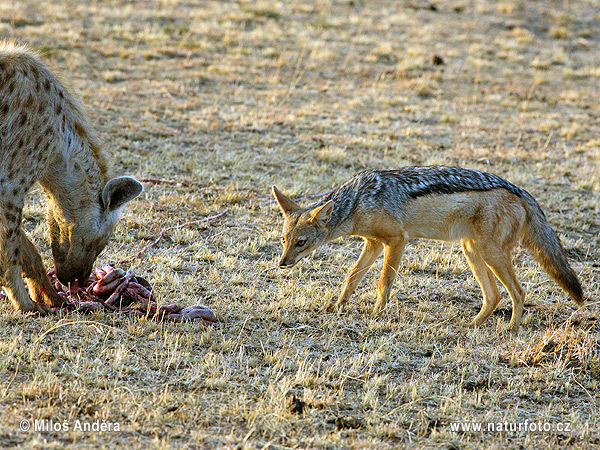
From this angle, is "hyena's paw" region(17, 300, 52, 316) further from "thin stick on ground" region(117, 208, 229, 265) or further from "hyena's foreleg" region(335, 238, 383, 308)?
"hyena's foreleg" region(335, 238, 383, 308)

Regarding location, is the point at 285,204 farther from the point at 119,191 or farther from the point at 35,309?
the point at 35,309

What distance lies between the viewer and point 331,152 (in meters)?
13.5

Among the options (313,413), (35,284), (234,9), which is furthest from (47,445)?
(234,9)

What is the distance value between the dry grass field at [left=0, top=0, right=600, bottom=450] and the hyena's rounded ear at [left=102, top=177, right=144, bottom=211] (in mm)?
1131

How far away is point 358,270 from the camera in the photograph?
8.30m

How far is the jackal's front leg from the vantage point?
26.3 feet

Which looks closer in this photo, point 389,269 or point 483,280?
point 389,269

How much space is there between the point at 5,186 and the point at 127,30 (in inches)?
607

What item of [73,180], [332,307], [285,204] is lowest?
[332,307]

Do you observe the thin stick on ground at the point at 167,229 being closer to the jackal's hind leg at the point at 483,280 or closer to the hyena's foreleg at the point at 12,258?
the hyena's foreleg at the point at 12,258

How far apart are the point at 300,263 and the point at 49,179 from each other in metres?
3.66

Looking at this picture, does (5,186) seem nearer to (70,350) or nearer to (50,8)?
(70,350)

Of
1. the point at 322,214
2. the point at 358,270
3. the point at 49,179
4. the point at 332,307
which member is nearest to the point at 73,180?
the point at 49,179

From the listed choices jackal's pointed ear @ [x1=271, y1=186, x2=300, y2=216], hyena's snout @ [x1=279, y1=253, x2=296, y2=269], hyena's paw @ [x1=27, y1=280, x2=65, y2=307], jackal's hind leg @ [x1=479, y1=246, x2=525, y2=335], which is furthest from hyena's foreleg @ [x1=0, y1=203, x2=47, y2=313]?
jackal's hind leg @ [x1=479, y1=246, x2=525, y2=335]
